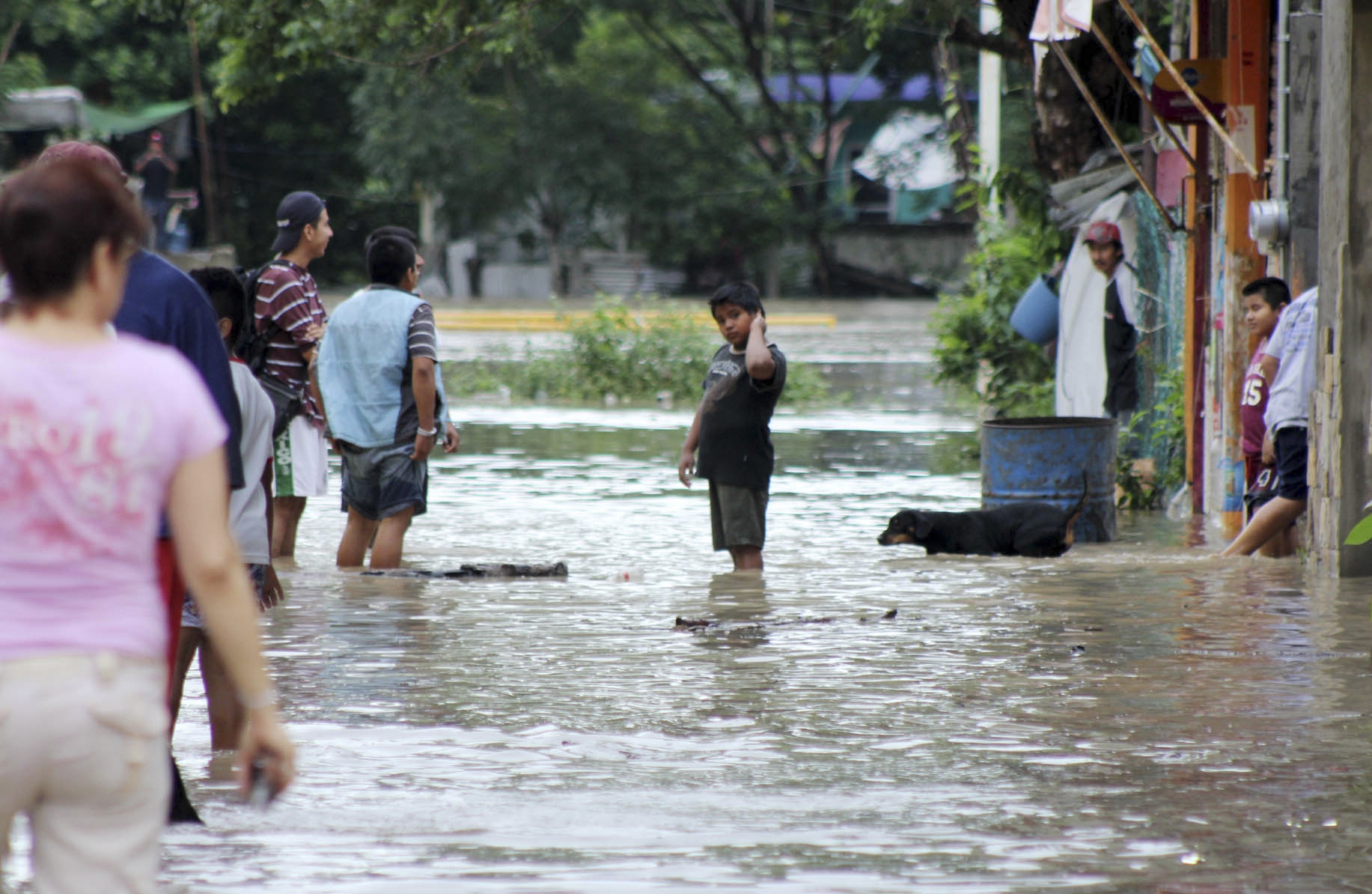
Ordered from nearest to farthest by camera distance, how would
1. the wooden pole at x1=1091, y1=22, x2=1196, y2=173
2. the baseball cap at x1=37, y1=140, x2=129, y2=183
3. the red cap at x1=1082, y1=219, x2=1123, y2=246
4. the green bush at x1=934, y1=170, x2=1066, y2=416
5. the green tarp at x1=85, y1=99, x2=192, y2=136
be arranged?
the baseball cap at x1=37, y1=140, x2=129, y2=183, the wooden pole at x1=1091, y1=22, x2=1196, y2=173, the red cap at x1=1082, y1=219, x2=1123, y2=246, the green bush at x1=934, y1=170, x2=1066, y2=416, the green tarp at x1=85, y1=99, x2=192, y2=136

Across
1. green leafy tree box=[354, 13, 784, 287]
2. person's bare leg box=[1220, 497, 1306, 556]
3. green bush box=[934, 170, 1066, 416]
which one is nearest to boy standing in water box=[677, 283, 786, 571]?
person's bare leg box=[1220, 497, 1306, 556]

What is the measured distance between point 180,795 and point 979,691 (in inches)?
110

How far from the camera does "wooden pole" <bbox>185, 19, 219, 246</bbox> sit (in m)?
37.9

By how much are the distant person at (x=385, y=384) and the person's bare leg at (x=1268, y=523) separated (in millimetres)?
3958

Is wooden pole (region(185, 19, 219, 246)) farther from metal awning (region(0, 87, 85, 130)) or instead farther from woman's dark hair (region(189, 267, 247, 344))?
woman's dark hair (region(189, 267, 247, 344))

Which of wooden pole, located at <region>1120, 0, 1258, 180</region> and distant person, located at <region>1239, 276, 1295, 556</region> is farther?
wooden pole, located at <region>1120, 0, 1258, 180</region>

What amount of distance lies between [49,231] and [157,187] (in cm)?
3406

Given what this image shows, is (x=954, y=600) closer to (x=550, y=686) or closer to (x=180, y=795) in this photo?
(x=550, y=686)

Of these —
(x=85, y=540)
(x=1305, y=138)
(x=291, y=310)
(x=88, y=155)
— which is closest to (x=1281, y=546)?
(x=1305, y=138)

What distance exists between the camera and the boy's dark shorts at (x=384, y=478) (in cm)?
930

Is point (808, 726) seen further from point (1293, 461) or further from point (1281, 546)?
point (1281, 546)

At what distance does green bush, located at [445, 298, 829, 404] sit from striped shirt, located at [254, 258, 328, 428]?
40.4ft

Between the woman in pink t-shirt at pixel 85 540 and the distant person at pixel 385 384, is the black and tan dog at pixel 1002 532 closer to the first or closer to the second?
the distant person at pixel 385 384

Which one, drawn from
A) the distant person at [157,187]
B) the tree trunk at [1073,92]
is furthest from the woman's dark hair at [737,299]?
the distant person at [157,187]
